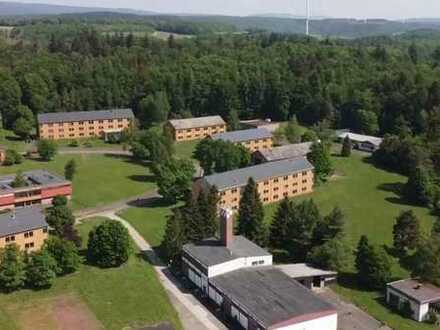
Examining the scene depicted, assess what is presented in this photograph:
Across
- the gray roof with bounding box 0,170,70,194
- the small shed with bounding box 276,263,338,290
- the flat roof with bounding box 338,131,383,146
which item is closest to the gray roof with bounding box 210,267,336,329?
the small shed with bounding box 276,263,338,290

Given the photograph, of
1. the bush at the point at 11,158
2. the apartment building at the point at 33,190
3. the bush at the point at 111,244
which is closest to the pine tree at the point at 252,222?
the bush at the point at 111,244

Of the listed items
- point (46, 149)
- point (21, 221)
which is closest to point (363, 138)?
point (46, 149)

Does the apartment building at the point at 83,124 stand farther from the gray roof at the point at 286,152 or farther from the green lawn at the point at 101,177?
the gray roof at the point at 286,152

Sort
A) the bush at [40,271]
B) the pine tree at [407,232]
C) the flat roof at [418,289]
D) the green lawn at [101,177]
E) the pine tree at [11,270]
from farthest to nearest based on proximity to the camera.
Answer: the green lawn at [101,177] < the pine tree at [407,232] < the bush at [40,271] < the pine tree at [11,270] < the flat roof at [418,289]

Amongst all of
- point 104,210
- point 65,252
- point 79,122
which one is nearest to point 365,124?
point 79,122

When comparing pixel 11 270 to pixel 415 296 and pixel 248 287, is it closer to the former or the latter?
pixel 248 287

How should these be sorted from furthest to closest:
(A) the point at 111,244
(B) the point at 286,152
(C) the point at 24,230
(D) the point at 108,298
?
(B) the point at 286,152
(C) the point at 24,230
(A) the point at 111,244
(D) the point at 108,298
